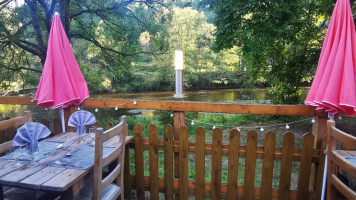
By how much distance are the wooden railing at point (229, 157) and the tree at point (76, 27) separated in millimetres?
4216

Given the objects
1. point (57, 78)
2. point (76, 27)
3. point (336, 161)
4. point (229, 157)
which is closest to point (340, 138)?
point (336, 161)

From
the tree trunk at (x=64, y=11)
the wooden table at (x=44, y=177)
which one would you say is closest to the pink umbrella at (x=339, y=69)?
the wooden table at (x=44, y=177)

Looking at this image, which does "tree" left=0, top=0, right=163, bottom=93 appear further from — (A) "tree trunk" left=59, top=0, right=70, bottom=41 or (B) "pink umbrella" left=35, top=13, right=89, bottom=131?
(B) "pink umbrella" left=35, top=13, right=89, bottom=131

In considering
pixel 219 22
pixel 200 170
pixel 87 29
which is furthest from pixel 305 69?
pixel 87 29

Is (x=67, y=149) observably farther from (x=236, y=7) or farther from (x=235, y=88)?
(x=235, y=88)

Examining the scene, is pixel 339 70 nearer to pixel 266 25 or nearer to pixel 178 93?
pixel 178 93

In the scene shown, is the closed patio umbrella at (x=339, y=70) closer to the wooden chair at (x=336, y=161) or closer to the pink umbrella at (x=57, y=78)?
the wooden chair at (x=336, y=161)

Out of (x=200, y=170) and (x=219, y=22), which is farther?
(x=219, y=22)

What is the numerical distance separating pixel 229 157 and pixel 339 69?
1215 mm

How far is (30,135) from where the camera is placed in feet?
6.20

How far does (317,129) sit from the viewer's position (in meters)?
2.23

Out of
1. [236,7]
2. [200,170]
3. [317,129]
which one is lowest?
[200,170]

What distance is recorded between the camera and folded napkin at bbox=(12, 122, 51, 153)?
71.9 inches

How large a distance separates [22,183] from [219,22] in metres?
4.55
